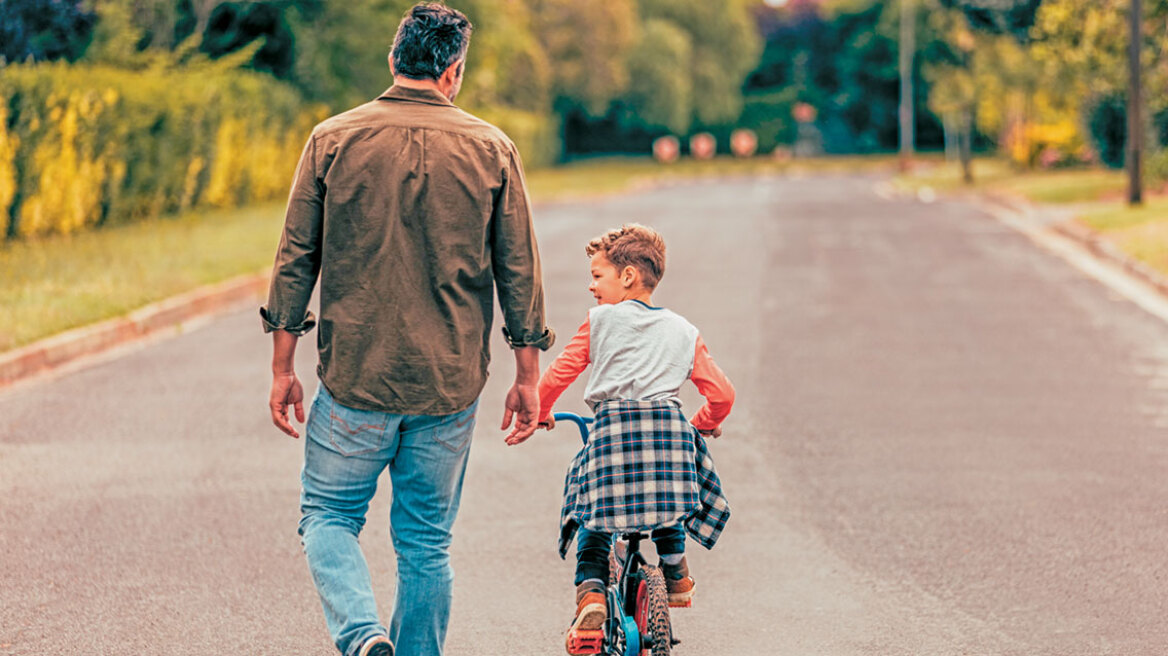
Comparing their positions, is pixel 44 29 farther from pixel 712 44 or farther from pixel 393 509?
pixel 712 44

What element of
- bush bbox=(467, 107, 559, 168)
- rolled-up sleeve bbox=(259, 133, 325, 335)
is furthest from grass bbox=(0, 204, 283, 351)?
bush bbox=(467, 107, 559, 168)

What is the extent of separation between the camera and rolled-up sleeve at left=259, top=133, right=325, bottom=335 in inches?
151

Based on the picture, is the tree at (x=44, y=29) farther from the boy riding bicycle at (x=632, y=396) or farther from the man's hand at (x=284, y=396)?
the boy riding bicycle at (x=632, y=396)

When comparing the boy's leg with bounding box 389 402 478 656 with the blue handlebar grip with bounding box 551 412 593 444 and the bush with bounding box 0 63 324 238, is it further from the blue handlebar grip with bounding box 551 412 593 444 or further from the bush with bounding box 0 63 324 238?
the bush with bounding box 0 63 324 238

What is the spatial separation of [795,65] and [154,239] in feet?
228

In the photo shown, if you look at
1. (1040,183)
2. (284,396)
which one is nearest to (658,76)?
(1040,183)

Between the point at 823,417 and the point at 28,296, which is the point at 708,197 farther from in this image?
the point at 823,417

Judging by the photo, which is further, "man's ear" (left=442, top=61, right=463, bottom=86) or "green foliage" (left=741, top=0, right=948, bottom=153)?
"green foliage" (left=741, top=0, right=948, bottom=153)

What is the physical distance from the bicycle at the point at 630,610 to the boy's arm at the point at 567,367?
67 millimetres

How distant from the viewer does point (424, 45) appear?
3889mm

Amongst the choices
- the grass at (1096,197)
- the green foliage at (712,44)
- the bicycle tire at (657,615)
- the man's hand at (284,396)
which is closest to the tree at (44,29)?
the grass at (1096,197)

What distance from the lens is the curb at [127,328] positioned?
10219 millimetres

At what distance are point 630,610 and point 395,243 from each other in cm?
123

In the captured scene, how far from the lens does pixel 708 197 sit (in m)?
39.4
